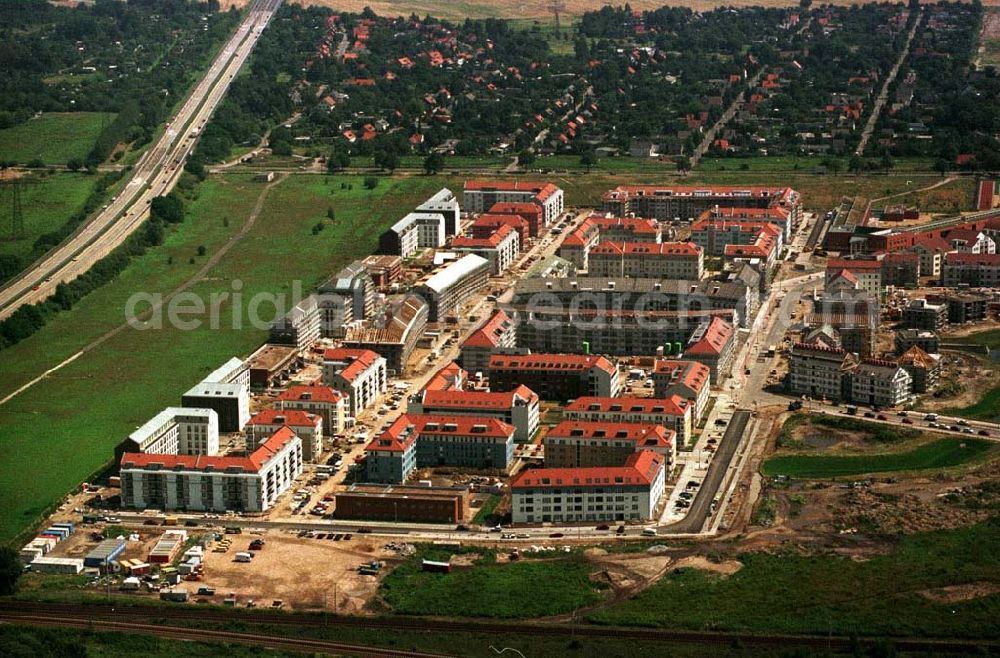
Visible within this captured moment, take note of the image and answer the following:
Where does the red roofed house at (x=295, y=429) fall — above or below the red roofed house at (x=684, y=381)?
below

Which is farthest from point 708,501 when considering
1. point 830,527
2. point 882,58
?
point 882,58

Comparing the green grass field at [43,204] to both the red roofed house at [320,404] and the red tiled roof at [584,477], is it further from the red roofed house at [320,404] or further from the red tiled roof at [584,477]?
the red tiled roof at [584,477]

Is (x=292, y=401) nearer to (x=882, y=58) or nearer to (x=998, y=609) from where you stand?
(x=998, y=609)

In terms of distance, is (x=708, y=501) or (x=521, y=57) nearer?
(x=708, y=501)

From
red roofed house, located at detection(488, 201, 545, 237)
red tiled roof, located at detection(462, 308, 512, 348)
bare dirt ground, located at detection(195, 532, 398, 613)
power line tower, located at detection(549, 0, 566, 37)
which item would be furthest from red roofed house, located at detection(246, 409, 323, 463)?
power line tower, located at detection(549, 0, 566, 37)

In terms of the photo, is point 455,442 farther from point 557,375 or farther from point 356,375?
point 557,375

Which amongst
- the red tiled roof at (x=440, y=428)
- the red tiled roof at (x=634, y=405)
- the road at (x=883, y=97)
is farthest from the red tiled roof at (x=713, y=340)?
the road at (x=883, y=97)
